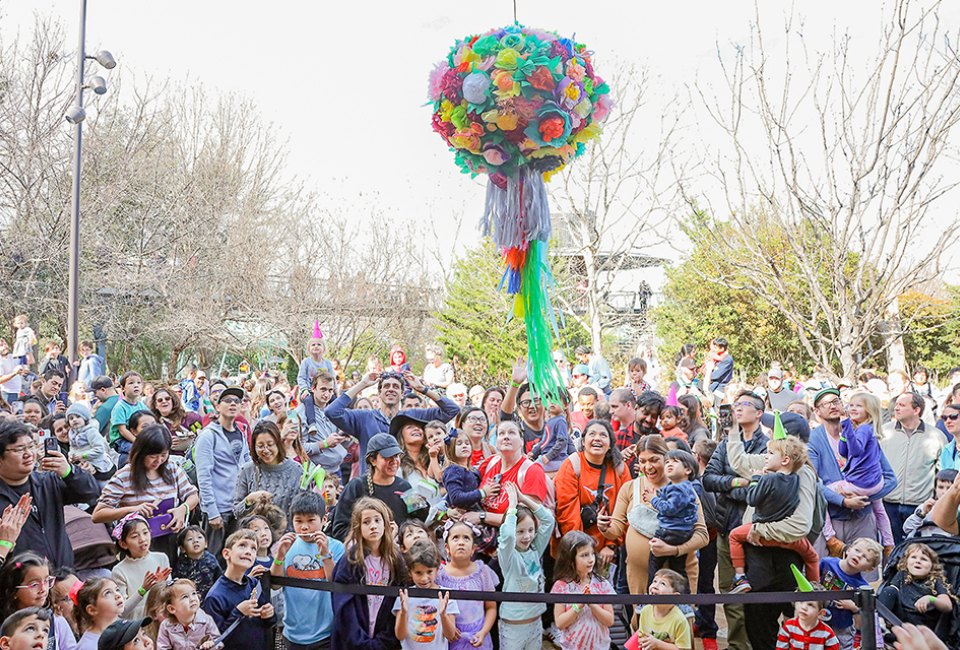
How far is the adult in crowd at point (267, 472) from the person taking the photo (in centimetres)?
455

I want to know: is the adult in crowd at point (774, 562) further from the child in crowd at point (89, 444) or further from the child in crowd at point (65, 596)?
the child in crowd at point (89, 444)

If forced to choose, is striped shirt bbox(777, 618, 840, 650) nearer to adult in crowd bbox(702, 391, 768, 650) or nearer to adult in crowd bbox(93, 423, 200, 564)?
adult in crowd bbox(702, 391, 768, 650)

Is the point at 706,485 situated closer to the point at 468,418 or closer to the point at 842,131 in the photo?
the point at 468,418

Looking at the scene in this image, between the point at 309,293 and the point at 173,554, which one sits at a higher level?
the point at 309,293

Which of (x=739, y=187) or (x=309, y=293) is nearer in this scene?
(x=739, y=187)

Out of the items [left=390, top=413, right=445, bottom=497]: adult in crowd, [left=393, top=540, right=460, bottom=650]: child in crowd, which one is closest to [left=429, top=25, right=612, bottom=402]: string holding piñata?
[left=393, top=540, right=460, bottom=650]: child in crowd

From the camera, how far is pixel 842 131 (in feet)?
29.7

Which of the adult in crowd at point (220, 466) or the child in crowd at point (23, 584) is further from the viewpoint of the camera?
the adult in crowd at point (220, 466)

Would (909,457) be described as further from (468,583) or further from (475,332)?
(475,332)

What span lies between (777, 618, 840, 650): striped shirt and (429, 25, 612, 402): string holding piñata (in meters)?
1.58

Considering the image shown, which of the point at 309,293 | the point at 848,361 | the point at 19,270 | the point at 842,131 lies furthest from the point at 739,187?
the point at 19,270

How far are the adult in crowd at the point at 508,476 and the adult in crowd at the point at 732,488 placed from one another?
0.91 m

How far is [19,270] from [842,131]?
526 inches

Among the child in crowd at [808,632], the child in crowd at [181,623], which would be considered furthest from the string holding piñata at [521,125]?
the child in crowd at [181,623]
